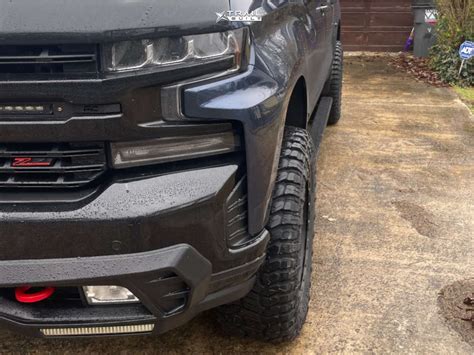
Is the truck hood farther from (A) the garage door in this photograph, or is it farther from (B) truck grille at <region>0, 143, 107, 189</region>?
(A) the garage door

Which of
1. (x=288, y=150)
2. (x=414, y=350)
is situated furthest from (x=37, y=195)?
(x=414, y=350)

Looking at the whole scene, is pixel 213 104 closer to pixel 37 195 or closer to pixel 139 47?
pixel 139 47

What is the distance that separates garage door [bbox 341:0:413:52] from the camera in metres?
10.3

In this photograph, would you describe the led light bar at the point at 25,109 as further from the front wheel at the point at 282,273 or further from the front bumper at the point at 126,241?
the front wheel at the point at 282,273

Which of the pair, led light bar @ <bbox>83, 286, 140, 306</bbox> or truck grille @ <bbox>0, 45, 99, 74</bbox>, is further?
led light bar @ <bbox>83, 286, 140, 306</bbox>

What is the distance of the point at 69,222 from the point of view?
1.62 m

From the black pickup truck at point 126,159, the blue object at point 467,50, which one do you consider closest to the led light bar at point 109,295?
the black pickup truck at point 126,159

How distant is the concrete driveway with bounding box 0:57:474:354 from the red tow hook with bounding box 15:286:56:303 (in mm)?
763

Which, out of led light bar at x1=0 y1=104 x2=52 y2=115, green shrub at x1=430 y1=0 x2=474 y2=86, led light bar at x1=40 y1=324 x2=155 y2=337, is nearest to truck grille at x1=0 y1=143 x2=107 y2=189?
led light bar at x1=0 y1=104 x2=52 y2=115

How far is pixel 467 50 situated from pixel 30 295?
24.5 ft

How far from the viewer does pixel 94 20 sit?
1.56m

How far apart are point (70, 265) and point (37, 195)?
25 centimetres

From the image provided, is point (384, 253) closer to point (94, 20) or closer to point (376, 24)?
point (94, 20)

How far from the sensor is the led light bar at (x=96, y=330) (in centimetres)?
176
